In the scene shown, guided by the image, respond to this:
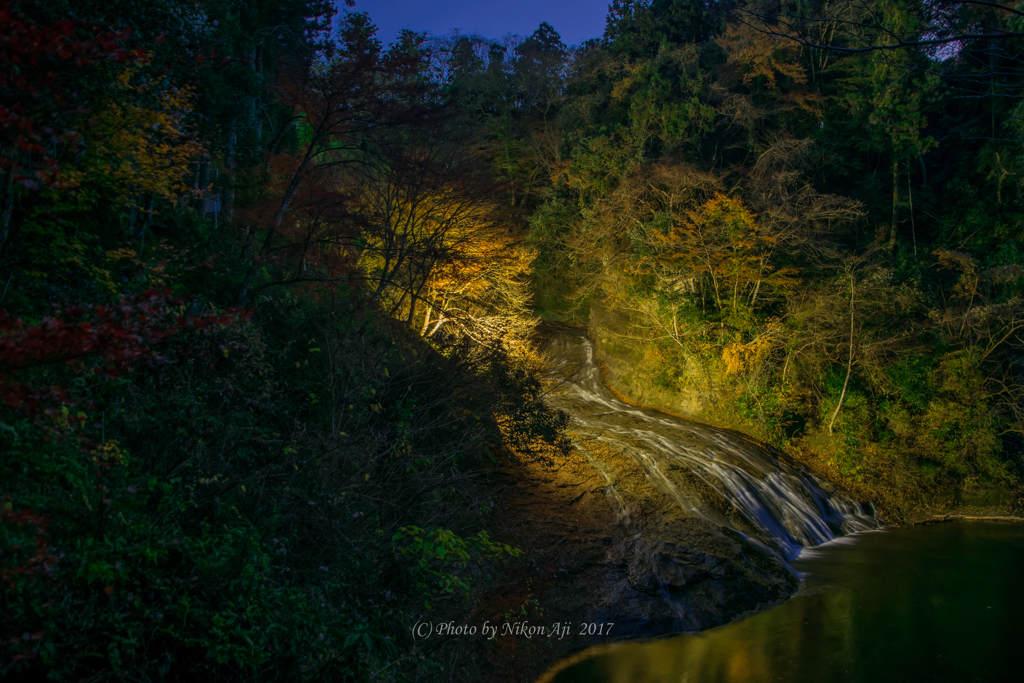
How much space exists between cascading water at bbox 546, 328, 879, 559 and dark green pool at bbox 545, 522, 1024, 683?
37.7 inches

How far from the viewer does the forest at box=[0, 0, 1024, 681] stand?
4.48 m

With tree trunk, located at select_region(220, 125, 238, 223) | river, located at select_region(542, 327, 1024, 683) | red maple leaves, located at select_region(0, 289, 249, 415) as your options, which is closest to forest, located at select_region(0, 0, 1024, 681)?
red maple leaves, located at select_region(0, 289, 249, 415)

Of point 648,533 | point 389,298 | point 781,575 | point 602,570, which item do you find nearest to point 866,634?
point 781,575

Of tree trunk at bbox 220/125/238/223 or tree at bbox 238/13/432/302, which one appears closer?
tree at bbox 238/13/432/302

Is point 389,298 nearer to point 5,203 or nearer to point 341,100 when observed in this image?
point 341,100

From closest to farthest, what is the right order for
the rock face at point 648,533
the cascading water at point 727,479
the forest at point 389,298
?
the forest at point 389,298, the rock face at point 648,533, the cascading water at point 727,479

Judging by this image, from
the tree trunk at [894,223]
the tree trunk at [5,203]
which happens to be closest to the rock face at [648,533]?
the tree trunk at [5,203]

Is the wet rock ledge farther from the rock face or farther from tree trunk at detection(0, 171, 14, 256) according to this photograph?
tree trunk at detection(0, 171, 14, 256)

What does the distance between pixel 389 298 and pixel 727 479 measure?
9.09 meters

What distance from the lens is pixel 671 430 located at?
16.6 m

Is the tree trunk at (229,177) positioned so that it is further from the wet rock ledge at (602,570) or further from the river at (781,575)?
the river at (781,575)

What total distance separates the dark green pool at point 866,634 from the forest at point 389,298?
9.45ft

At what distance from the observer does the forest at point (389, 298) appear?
4.48 m

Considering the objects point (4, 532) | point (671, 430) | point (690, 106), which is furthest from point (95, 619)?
point (690, 106)
